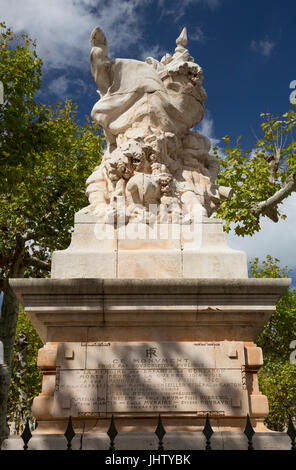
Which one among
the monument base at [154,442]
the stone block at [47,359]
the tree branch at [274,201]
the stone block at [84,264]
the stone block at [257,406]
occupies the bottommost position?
the monument base at [154,442]

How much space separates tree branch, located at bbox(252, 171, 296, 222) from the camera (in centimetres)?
1328

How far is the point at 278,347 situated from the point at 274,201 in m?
10.9

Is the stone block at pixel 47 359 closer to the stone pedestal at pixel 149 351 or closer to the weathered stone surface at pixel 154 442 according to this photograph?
the stone pedestal at pixel 149 351

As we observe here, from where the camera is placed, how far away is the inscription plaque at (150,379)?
471 cm

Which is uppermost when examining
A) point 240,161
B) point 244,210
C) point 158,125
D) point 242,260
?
point 240,161

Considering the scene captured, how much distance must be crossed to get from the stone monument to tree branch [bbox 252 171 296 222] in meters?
8.09

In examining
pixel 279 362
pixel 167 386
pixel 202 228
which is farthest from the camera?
pixel 279 362

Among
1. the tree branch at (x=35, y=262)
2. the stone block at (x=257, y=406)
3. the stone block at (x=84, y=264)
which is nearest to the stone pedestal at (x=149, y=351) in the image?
the stone block at (x=257, y=406)

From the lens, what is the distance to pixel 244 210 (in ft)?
46.9

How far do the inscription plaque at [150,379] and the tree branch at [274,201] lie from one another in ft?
30.3

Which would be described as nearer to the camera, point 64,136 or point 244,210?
point 244,210

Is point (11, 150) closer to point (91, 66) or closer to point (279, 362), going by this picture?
point (91, 66)

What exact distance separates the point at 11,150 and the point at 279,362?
17.6m
